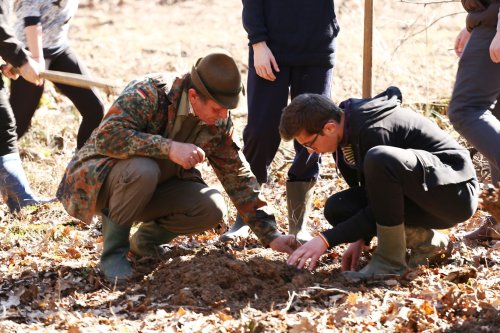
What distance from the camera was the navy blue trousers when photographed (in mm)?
5379

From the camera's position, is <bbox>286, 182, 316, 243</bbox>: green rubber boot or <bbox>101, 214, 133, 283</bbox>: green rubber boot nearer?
<bbox>101, 214, 133, 283</bbox>: green rubber boot

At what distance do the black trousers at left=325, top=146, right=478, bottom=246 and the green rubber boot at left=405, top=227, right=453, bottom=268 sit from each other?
4 centimetres

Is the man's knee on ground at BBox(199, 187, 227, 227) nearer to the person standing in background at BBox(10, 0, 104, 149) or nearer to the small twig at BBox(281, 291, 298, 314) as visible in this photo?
the small twig at BBox(281, 291, 298, 314)

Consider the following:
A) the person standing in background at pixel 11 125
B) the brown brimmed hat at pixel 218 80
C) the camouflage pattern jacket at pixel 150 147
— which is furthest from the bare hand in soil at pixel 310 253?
the person standing in background at pixel 11 125

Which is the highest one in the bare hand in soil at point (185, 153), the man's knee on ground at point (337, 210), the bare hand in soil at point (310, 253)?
the bare hand in soil at point (185, 153)

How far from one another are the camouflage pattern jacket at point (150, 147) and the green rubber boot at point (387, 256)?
63cm

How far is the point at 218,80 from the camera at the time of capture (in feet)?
15.2

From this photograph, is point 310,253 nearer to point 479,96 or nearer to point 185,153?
point 185,153

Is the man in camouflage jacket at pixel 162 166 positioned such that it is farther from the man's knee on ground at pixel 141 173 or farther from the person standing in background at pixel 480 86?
the person standing in background at pixel 480 86

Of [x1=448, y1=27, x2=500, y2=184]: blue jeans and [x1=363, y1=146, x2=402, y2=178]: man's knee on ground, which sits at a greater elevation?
[x1=448, y1=27, x2=500, y2=184]: blue jeans

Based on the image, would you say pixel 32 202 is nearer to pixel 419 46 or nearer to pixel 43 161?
pixel 43 161

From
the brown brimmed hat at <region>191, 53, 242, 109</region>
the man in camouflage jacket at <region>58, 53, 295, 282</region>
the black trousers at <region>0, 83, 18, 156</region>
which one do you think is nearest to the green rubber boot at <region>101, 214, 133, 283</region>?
the man in camouflage jacket at <region>58, 53, 295, 282</region>

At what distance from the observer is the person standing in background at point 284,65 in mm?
5348

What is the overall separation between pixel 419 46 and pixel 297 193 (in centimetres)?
594
